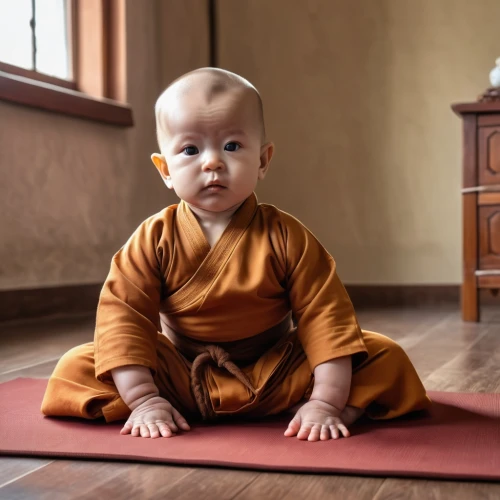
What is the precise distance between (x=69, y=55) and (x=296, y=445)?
7.35 feet

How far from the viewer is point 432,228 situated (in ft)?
10.4

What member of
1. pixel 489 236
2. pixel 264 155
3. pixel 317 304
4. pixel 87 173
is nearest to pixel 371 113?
pixel 489 236

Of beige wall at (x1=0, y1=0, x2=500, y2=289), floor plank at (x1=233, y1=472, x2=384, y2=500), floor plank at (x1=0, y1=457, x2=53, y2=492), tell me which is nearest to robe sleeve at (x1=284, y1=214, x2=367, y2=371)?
floor plank at (x1=233, y1=472, x2=384, y2=500)

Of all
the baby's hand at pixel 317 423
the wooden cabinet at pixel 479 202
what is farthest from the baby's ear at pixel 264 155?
the wooden cabinet at pixel 479 202

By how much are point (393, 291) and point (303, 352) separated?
2.11 meters

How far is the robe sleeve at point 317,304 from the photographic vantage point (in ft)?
3.56

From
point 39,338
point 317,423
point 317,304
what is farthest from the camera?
point 39,338

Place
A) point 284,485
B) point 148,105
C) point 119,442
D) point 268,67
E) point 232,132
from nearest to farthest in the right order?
1. point 284,485
2. point 119,442
3. point 232,132
4. point 148,105
5. point 268,67

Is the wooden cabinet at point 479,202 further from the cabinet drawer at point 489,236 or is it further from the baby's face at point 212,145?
the baby's face at point 212,145

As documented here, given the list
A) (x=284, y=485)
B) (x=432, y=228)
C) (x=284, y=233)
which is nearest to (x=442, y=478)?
(x=284, y=485)

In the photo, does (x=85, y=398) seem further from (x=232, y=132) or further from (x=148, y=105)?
(x=148, y=105)

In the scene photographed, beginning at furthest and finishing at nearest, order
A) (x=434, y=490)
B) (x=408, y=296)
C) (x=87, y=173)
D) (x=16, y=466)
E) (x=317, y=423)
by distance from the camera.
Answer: (x=408, y=296) → (x=87, y=173) → (x=317, y=423) → (x=16, y=466) → (x=434, y=490)

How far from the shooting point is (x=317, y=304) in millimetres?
1119

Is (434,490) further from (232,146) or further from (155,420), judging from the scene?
(232,146)
